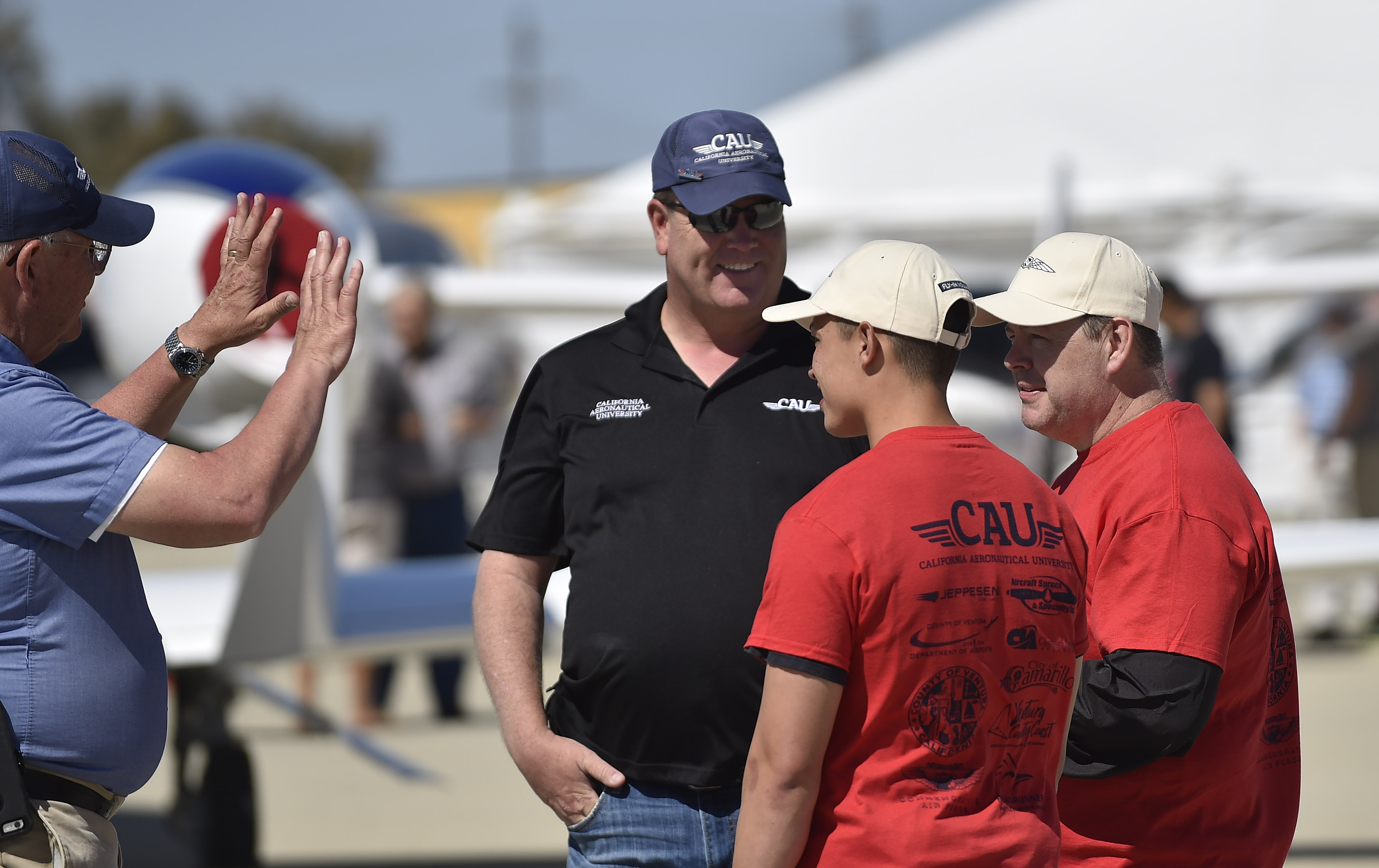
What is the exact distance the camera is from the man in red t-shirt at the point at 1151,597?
1.94 metres

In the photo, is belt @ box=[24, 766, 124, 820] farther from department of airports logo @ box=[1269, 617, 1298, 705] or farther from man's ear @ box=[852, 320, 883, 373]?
department of airports logo @ box=[1269, 617, 1298, 705]

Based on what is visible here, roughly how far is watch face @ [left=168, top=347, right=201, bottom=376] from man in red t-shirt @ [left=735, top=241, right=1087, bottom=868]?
987mm

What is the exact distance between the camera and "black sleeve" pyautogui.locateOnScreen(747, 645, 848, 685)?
67.0 inches

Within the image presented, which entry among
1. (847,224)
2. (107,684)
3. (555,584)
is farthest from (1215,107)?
(107,684)

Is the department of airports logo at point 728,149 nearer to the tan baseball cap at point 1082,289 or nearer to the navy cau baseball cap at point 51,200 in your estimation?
the tan baseball cap at point 1082,289

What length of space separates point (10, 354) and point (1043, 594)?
144 centimetres

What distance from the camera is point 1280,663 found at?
2.18 metres

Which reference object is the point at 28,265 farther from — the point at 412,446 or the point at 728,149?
the point at 412,446

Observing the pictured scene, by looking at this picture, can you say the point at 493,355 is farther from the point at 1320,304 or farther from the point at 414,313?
the point at 1320,304

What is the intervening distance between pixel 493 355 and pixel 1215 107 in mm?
9348

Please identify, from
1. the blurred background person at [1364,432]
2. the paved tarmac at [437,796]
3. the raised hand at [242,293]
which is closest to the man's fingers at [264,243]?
the raised hand at [242,293]

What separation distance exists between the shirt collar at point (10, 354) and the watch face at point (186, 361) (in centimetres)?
25

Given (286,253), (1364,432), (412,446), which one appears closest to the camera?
(286,253)

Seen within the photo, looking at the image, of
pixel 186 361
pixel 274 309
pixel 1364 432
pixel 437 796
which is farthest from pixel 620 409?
pixel 1364 432
